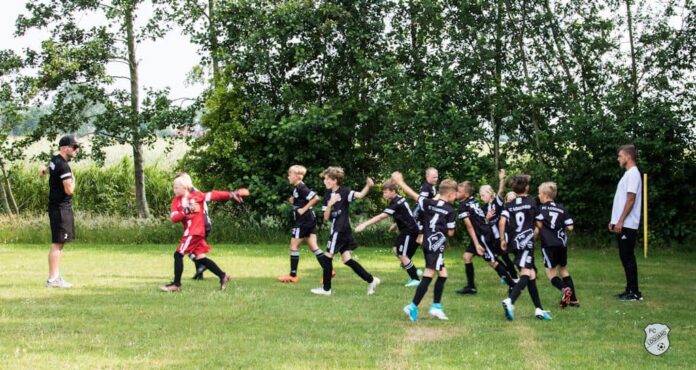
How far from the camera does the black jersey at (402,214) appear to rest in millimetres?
10812

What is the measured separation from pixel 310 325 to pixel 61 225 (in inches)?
169

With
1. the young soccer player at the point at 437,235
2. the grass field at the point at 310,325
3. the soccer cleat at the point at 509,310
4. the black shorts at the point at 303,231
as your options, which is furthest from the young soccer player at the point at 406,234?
the soccer cleat at the point at 509,310

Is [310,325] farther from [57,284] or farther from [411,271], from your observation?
[57,284]

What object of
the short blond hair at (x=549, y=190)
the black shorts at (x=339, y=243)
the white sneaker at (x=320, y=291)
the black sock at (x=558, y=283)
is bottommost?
the white sneaker at (x=320, y=291)

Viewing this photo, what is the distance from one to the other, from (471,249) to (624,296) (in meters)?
2.03

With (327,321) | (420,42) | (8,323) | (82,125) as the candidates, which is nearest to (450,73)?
(420,42)

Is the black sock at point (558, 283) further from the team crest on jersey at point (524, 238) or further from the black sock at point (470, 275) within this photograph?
the black sock at point (470, 275)

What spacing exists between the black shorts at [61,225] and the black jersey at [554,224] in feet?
20.1

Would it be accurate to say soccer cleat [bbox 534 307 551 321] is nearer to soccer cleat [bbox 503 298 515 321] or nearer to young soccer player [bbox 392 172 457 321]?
soccer cleat [bbox 503 298 515 321]

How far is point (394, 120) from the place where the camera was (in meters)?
19.2

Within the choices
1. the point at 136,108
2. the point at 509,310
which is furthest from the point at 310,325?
the point at 136,108

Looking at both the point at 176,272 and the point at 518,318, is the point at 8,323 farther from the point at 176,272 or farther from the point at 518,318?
the point at 518,318

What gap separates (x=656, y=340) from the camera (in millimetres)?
7047

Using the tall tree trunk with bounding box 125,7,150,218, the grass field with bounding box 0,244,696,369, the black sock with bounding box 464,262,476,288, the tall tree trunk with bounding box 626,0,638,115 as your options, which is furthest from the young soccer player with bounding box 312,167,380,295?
the tall tree trunk with bounding box 125,7,150,218
